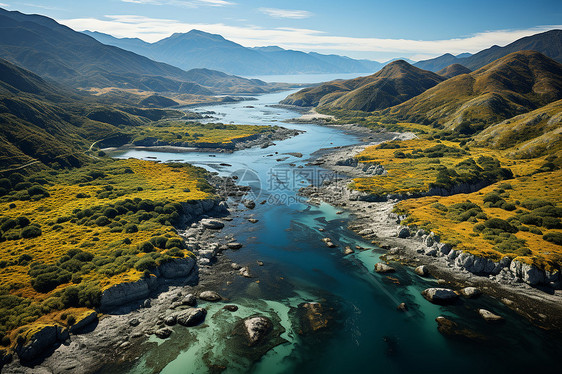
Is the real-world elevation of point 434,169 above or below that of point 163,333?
above

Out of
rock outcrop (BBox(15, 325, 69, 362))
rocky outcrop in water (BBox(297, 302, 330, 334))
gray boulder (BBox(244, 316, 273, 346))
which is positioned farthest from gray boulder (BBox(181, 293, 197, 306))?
rocky outcrop in water (BBox(297, 302, 330, 334))

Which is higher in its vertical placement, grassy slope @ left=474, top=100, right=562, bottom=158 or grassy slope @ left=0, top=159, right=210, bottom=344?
grassy slope @ left=474, top=100, right=562, bottom=158

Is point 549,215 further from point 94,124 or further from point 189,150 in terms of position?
point 94,124

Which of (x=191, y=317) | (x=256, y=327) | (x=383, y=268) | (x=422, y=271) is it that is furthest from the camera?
(x=383, y=268)

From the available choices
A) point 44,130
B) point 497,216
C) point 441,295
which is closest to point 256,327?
point 441,295

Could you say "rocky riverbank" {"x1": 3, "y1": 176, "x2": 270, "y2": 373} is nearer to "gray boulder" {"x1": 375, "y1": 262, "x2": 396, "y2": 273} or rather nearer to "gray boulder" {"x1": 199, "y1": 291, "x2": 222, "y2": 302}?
"gray boulder" {"x1": 199, "y1": 291, "x2": 222, "y2": 302}

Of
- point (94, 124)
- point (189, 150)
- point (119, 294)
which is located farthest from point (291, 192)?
point (94, 124)

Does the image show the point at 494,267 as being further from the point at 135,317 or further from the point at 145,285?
the point at 135,317
